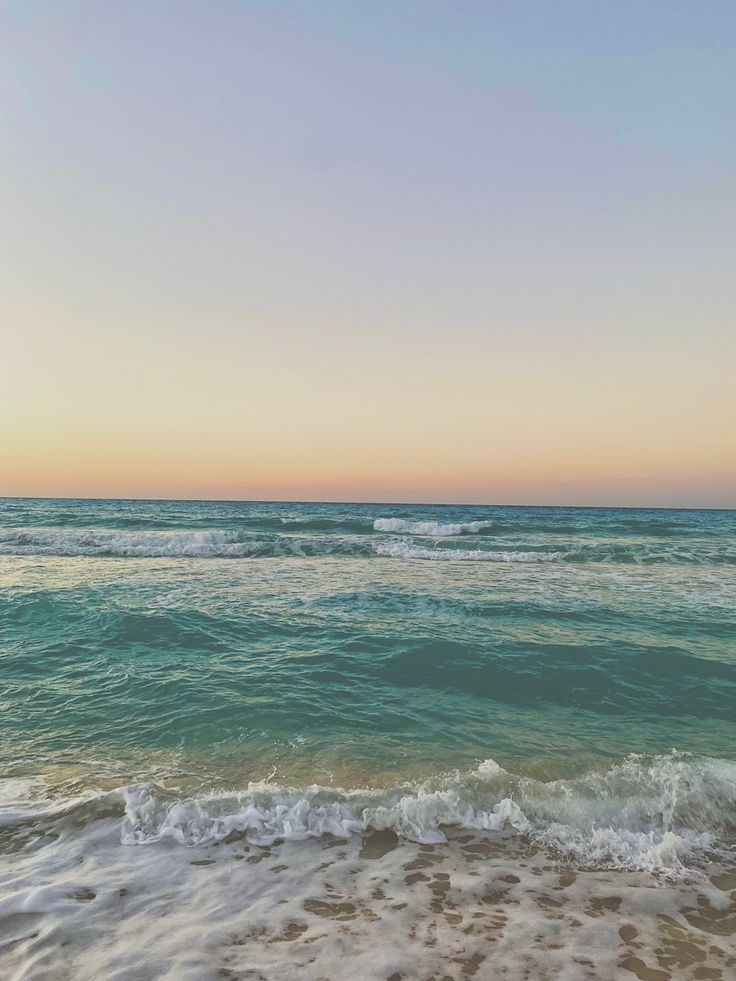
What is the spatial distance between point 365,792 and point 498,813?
1325 mm

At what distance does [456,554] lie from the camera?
27.0 meters

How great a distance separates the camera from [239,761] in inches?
242

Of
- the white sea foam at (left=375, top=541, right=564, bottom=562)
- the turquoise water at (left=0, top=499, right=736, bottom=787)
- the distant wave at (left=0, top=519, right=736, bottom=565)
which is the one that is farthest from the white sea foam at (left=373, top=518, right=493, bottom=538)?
the turquoise water at (left=0, top=499, right=736, bottom=787)

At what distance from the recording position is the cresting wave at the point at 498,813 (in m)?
4.70

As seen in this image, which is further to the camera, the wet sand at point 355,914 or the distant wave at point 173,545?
the distant wave at point 173,545

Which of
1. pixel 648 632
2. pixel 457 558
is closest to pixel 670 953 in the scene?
pixel 648 632

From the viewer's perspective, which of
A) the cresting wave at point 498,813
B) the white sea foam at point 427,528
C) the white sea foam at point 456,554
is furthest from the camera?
the white sea foam at point 427,528

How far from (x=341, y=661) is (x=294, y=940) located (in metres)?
6.31

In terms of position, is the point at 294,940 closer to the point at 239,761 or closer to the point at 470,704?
the point at 239,761

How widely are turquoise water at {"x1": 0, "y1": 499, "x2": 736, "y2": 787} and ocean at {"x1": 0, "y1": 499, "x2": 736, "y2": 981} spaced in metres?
0.06

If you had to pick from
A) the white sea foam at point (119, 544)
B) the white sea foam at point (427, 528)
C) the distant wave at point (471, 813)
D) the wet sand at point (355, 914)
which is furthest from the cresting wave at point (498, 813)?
the white sea foam at point (427, 528)

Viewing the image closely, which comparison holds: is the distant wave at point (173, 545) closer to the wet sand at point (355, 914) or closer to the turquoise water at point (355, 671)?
Answer: the turquoise water at point (355, 671)

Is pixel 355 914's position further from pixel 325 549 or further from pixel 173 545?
pixel 173 545

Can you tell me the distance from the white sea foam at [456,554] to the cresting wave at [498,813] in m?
19.7
